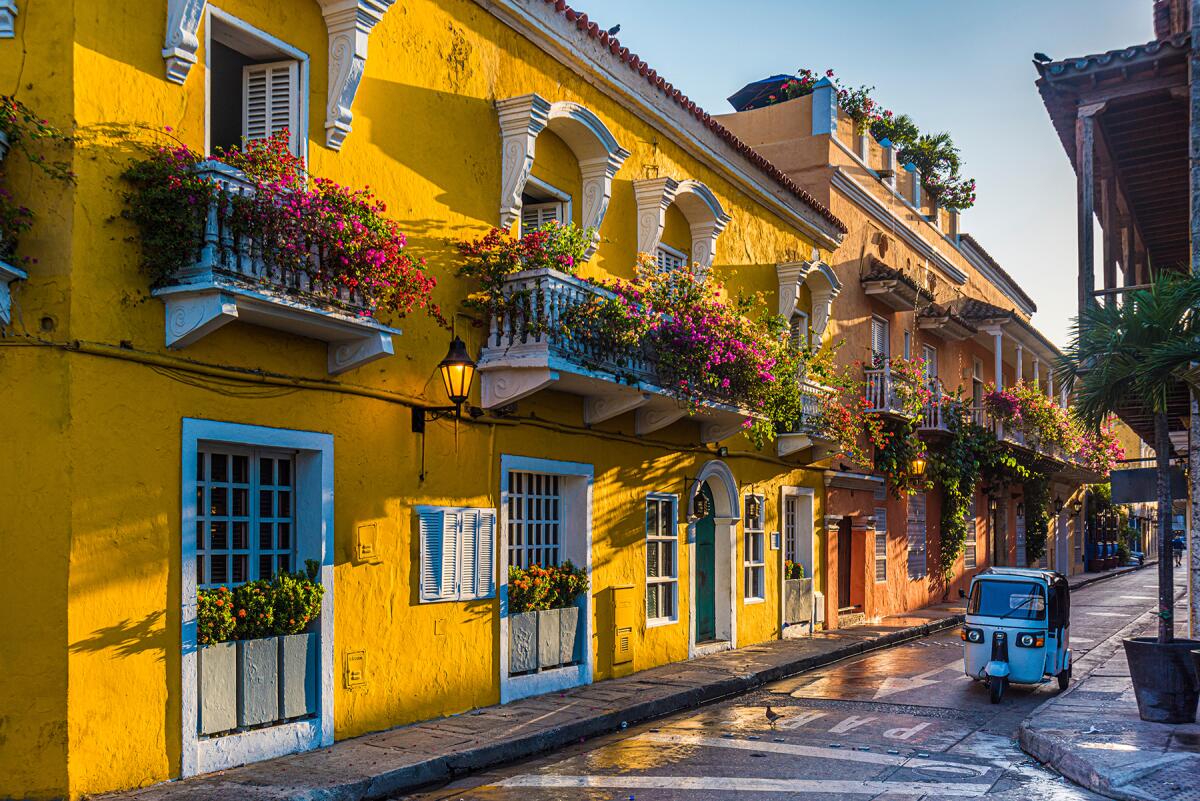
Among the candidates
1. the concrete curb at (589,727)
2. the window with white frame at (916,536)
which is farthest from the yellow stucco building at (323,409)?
the window with white frame at (916,536)

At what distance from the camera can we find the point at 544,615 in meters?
12.6

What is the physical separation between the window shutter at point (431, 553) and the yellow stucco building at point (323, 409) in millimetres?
31

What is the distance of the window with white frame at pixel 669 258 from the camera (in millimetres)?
15461

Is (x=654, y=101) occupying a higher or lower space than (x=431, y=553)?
higher

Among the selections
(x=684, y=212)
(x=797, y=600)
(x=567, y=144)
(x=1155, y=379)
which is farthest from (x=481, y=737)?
(x=797, y=600)

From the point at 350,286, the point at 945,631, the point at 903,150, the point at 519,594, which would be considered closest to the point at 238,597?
the point at 350,286

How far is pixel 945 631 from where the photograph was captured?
70.6ft

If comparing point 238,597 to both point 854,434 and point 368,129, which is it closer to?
point 368,129

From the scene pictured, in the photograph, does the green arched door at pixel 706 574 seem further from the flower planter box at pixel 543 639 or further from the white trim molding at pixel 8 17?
the white trim molding at pixel 8 17

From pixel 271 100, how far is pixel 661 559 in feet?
27.1

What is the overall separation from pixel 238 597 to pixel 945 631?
15873mm

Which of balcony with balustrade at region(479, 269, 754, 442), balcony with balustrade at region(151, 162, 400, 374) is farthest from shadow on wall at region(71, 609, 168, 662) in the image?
balcony with balustrade at region(479, 269, 754, 442)

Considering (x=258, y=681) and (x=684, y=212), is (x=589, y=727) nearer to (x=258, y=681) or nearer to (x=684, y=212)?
(x=258, y=681)

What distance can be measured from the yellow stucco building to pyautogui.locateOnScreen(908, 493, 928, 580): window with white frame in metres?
10.9
